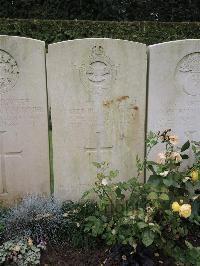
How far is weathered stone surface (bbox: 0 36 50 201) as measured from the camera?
372cm

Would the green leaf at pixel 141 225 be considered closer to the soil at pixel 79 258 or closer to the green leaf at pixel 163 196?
the green leaf at pixel 163 196

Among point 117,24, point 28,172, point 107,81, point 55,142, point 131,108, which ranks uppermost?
point 117,24

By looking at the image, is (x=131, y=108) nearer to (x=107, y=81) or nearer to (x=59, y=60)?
(x=107, y=81)

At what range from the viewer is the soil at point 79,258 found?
10.9 ft

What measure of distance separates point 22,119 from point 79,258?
139 cm

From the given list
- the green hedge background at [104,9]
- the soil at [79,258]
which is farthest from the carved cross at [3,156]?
the green hedge background at [104,9]

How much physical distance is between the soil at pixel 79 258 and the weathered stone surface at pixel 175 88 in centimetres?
128

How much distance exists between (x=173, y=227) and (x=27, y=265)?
1206 mm

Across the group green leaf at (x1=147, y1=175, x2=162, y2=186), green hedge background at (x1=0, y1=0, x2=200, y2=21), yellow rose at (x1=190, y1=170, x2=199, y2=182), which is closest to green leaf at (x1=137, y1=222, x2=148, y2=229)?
green leaf at (x1=147, y1=175, x2=162, y2=186)

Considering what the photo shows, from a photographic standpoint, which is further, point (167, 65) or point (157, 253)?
point (167, 65)

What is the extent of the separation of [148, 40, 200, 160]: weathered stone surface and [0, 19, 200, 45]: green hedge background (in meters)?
6.88

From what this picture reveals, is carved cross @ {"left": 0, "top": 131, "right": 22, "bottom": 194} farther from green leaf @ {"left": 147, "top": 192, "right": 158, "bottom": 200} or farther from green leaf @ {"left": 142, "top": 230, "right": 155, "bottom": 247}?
green leaf @ {"left": 142, "top": 230, "right": 155, "bottom": 247}

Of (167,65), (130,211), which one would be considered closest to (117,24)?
(167,65)

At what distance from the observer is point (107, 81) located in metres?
3.80
